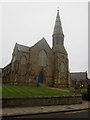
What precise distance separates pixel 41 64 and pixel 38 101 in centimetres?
3810

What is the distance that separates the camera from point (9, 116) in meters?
12.8

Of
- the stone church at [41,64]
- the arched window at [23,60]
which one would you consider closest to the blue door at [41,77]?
the stone church at [41,64]

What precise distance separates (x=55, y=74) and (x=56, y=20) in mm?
19379

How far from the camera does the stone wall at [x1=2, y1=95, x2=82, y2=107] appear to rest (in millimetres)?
16531

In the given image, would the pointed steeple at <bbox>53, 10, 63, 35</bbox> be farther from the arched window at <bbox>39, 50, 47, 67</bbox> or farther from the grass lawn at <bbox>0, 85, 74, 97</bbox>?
the grass lawn at <bbox>0, 85, 74, 97</bbox>

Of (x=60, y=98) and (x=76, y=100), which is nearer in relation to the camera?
(x=60, y=98)

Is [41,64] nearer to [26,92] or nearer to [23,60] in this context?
[23,60]

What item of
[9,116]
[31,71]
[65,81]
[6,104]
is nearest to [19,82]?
[31,71]

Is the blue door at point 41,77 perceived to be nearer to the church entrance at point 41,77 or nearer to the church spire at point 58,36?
the church entrance at point 41,77

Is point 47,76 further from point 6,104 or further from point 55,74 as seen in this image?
point 6,104

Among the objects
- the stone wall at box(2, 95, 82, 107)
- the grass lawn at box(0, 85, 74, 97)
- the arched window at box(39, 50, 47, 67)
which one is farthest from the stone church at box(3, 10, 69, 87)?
the stone wall at box(2, 95, 82, 107)

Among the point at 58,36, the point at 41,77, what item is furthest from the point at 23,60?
the point at 58,36

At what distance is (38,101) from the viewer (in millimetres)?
18078

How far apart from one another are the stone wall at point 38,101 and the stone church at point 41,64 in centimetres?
3069
